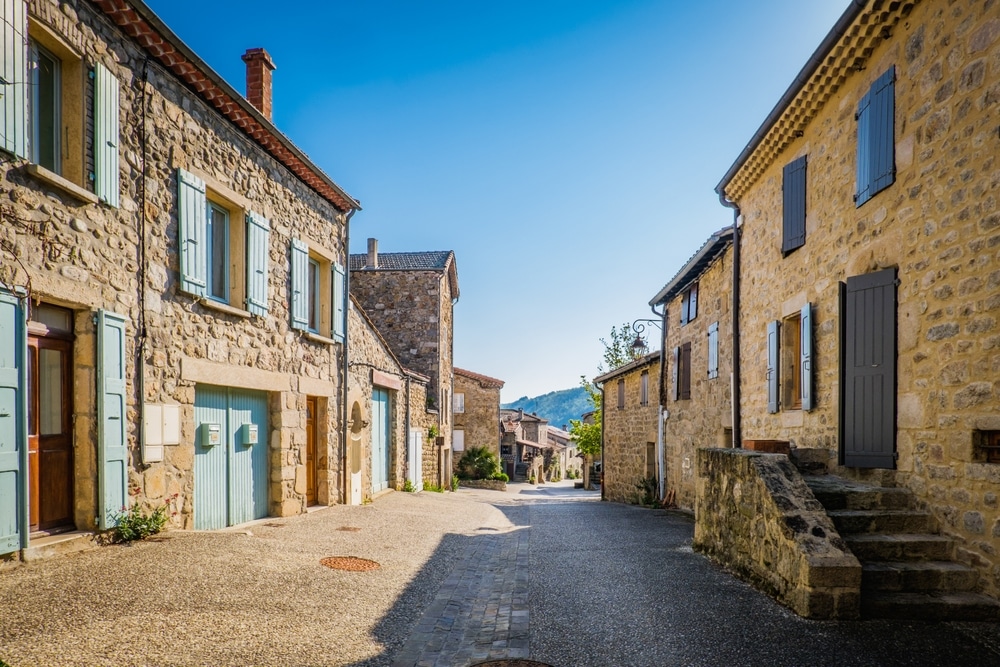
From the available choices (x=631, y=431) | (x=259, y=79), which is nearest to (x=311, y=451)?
(x=259, y=79)

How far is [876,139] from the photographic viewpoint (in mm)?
6559

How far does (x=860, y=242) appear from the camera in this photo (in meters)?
6.86

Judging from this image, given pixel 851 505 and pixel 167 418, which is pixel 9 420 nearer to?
pixel 167 418

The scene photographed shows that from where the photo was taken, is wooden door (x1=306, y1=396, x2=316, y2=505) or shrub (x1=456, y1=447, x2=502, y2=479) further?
shrub (x1=456, y1=447, x2=502, y2=479)

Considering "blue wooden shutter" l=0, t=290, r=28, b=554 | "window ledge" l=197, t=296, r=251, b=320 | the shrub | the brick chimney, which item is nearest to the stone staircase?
"blue wooden shutter" l=0, t=290, r=28, b=554

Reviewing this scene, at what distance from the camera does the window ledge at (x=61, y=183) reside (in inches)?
217

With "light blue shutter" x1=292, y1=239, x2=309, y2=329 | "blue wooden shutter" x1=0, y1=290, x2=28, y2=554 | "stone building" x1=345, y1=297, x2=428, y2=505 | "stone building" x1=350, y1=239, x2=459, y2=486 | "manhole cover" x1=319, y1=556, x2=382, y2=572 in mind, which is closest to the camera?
"blue wooden shutter" x1=0, y1=290, x2=28, y2=554

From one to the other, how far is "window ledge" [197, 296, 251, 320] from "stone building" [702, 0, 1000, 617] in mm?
5959

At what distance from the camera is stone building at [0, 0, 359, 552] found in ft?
18.0

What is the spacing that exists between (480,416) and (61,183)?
26.4 metres

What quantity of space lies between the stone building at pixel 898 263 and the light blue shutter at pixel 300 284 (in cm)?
638

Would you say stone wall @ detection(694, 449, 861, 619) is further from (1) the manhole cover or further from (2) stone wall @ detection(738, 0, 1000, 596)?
(1) the manhole cover

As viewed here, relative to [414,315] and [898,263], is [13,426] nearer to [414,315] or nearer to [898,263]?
Result: [898,263]

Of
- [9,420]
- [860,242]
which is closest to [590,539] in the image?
[860,242]
